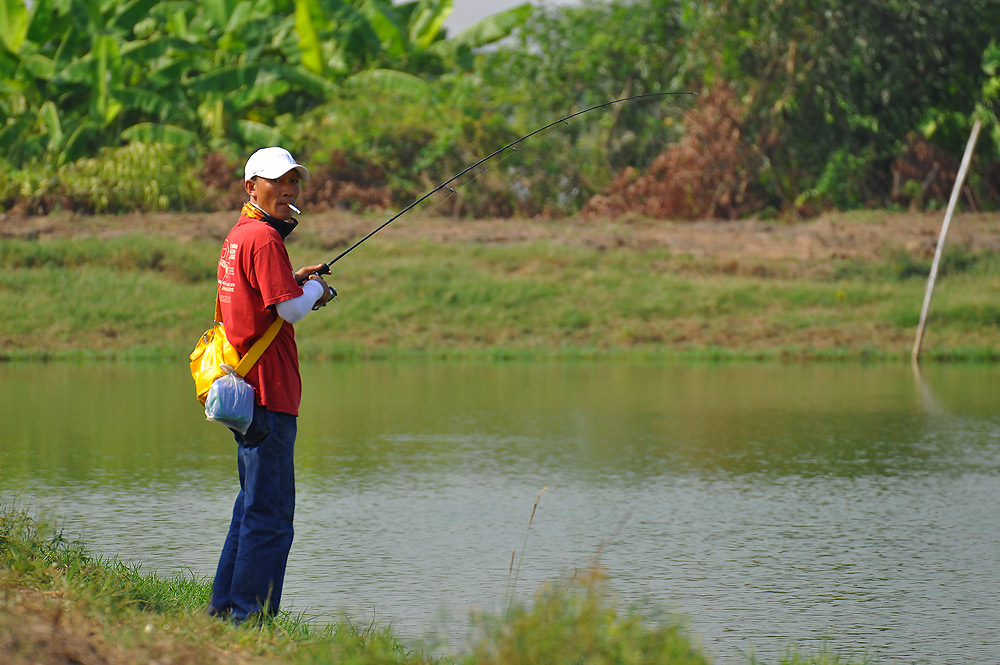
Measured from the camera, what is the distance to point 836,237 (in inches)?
1064

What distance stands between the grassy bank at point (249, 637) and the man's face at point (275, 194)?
5.20ft

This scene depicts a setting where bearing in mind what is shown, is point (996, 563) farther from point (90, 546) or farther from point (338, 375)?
point (338, 375)

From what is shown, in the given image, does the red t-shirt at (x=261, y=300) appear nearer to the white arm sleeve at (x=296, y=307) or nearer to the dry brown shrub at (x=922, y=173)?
the white arm sleeve at (x=296, y=307)

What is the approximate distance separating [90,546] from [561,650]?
3894mm

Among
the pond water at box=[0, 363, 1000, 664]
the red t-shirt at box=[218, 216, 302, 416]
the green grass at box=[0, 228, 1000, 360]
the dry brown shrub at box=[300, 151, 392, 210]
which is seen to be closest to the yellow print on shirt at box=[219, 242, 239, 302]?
the red t-shirt at box=[218, 216, 302, 416]

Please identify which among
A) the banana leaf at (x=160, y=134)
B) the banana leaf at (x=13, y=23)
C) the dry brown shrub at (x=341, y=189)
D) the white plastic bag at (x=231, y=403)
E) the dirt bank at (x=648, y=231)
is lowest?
the white plastic bag at (x=231, y=403)

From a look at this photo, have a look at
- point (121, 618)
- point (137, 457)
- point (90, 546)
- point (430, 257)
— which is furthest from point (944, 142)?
point (121, 618)

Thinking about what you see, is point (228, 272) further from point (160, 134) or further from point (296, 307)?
point (160, 134)

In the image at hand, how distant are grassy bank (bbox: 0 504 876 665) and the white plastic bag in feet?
2.37

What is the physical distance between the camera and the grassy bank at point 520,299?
71.7 ft

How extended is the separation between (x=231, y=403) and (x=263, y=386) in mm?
194

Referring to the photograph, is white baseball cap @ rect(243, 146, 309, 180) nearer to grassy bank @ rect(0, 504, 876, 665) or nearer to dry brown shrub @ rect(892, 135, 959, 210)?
grassy bank @ rect(0, 504, 876, 665)

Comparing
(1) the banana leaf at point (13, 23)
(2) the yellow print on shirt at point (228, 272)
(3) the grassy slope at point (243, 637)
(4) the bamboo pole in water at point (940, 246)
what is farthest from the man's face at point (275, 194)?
(1) the banana leaf at point (13, 23)

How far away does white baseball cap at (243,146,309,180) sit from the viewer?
18.9ft
